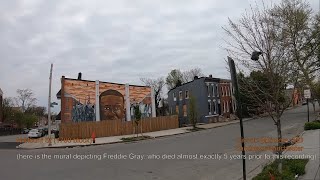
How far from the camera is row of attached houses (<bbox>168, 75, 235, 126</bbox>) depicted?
188 feet

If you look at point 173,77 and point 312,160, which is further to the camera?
point 173,77

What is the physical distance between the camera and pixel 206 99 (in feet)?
188

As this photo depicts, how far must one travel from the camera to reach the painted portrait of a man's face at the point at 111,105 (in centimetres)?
4509

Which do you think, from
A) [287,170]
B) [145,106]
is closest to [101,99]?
[145,106]

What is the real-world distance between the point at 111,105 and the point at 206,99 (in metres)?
18.2

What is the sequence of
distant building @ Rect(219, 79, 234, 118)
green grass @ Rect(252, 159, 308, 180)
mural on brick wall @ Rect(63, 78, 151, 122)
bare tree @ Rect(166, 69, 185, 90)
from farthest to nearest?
bare tree @ Rect(166, 69, 185, 90) < distant building @ Rect(219, 79, 234, 118) < mural on brick wall @ Rect(63, 78, 151, 122) < green grass @ Rect(252, 159, 308, 180)

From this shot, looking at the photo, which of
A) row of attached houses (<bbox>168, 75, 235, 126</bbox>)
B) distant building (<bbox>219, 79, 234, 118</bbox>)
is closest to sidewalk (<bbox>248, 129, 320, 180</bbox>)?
row of attached houses (<bbox>168, 75, 235, 126</bbox>)

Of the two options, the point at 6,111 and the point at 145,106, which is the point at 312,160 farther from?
the point at 6,111

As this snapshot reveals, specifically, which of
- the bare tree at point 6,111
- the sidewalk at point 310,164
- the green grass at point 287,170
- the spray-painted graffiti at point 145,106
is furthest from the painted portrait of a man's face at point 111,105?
the bare tree at point 6,111

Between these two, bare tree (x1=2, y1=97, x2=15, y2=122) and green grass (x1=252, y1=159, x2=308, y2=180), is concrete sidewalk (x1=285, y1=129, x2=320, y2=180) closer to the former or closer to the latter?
green grass (x1=252, y1=159, x2=308, y2=180)

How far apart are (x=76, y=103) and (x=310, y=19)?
2876 cm

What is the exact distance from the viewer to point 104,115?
4497 cm

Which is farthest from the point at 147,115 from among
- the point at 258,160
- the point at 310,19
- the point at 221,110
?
the point at 258,160

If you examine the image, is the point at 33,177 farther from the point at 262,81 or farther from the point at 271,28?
the point at 271,28
